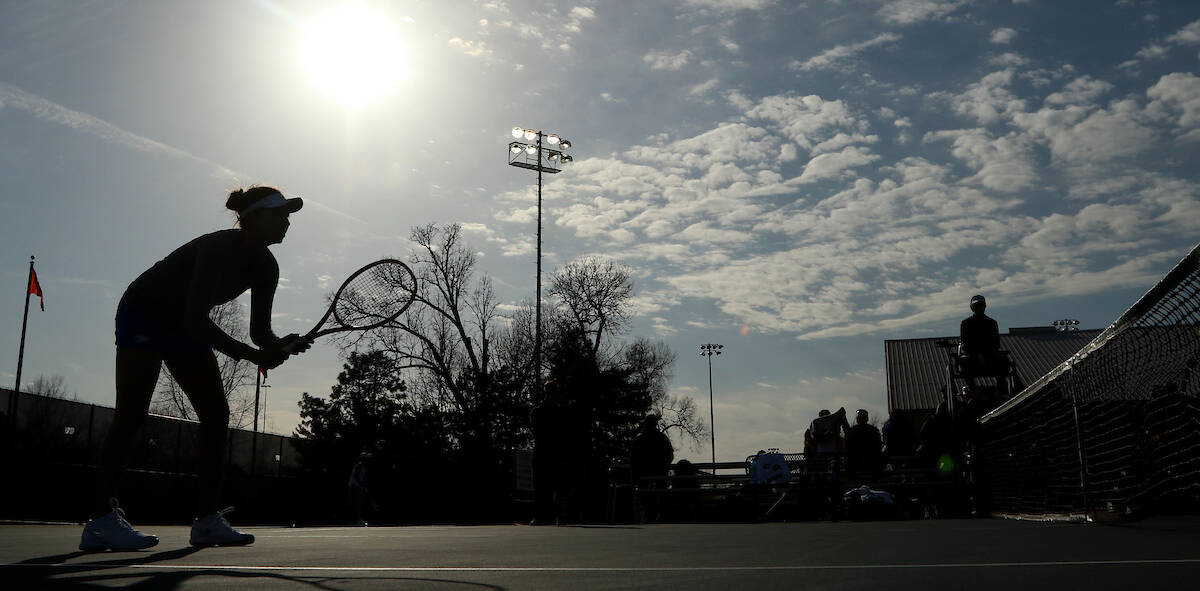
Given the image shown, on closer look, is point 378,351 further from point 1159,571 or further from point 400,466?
point 1159,571

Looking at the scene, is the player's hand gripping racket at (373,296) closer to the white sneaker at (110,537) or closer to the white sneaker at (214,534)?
the white sneaker at (214,534)

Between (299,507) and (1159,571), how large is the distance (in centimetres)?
3399

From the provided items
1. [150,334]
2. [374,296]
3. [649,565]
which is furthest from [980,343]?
[150,334]

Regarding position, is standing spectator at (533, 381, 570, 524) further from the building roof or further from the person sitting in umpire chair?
the building roof

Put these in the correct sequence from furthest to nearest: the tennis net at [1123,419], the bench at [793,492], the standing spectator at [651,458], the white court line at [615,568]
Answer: the standing spectator at [651,458] < the bench at [793,492] < the tennis net at [1123,419] < the white court line at [615,568]

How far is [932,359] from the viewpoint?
4675cm

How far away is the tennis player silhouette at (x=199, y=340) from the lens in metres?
5.08

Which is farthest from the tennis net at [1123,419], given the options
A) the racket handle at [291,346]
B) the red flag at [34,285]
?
the red flag at [34,285]

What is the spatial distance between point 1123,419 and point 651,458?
31.3 feet

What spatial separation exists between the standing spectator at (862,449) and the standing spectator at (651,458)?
316 centimetres

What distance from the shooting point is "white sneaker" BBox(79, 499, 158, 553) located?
498 cm

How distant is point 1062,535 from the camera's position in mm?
6031

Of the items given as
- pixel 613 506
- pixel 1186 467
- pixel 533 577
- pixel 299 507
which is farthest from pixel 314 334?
pixel 299 507

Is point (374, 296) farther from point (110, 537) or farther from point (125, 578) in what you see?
point (125, 578)
